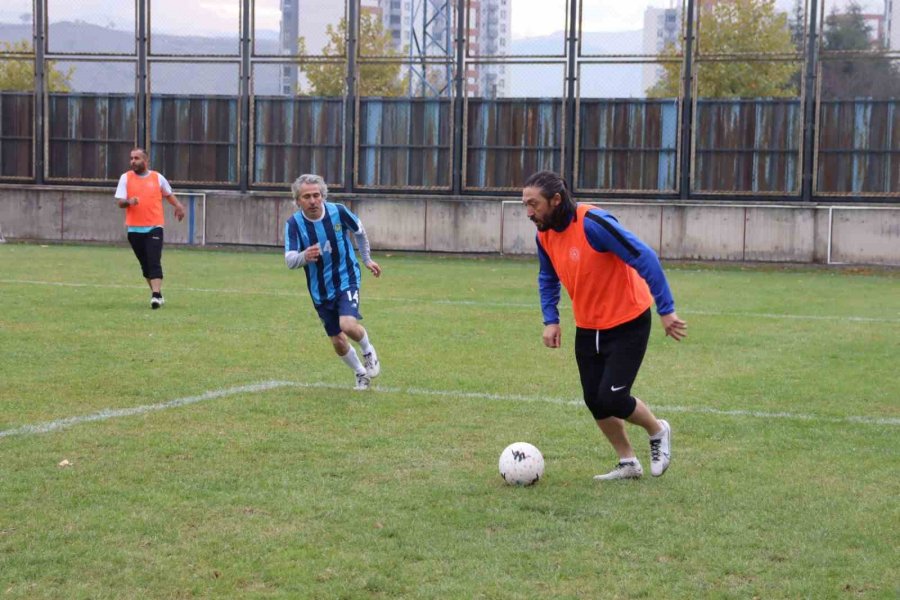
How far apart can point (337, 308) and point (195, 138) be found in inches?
805

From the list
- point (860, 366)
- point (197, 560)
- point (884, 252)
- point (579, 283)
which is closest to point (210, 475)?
point (197, 560)

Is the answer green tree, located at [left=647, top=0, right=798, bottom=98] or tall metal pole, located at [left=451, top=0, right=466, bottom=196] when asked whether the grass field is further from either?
tall metal pole, located at [left=451, top=0, right=466, bottom=196]

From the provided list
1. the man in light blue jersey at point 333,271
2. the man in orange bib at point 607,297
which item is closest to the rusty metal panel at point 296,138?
the man in light blue jersey at point 333,271

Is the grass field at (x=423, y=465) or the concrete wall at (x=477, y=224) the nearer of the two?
the grass field at (x=423, y=465)

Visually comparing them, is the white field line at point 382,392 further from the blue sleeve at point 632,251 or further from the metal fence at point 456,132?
the metal fence at point 456,132

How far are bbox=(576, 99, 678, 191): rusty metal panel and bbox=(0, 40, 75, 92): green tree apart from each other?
12.9 metres

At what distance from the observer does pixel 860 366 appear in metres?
11.3

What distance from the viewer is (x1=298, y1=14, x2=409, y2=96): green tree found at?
2880cm

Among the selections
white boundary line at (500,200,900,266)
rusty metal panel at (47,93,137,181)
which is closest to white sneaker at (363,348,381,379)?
white boundary line at (500,200,900,266)

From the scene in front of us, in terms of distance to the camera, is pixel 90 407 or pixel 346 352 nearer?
pixel 90 407

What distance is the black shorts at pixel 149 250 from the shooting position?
15805mm

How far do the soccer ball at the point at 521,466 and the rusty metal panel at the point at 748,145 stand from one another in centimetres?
2109

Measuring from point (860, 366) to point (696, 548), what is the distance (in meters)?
6.44

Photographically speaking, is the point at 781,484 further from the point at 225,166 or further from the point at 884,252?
the point at 225,166
